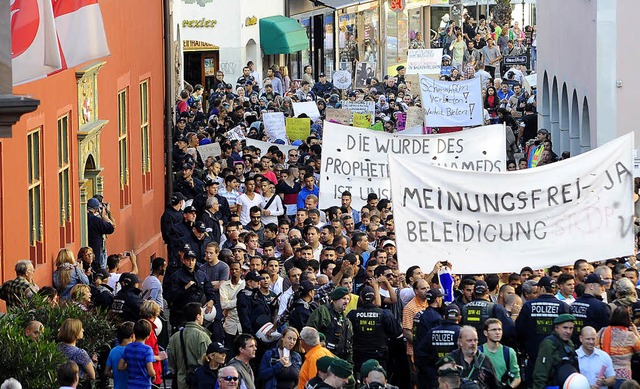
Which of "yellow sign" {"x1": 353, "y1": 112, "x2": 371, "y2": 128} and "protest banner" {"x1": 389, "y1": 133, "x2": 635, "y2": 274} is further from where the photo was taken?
"yellow sign" {"x1": 353, "y1": 112, "x2": 371, "y2": 128}

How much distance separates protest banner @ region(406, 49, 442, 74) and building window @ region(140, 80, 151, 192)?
21.6 m

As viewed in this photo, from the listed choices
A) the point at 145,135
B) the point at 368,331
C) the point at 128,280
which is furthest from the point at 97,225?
the point at 145,135

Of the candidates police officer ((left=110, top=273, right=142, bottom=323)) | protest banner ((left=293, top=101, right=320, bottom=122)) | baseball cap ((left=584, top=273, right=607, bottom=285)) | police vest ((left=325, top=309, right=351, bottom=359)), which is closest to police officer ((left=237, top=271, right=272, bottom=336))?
police officer ((left=110, top=273, right=142, bottom=323))

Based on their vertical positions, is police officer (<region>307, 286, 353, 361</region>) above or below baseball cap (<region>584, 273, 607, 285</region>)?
below

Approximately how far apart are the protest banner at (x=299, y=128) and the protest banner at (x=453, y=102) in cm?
297

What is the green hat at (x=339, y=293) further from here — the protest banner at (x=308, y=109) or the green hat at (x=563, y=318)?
the protest banner at (x=308, y=109)

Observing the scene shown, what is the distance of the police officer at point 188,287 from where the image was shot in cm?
1886

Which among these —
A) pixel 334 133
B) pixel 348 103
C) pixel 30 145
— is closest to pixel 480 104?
pixel 348 103

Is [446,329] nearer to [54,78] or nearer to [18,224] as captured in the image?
[18,224]

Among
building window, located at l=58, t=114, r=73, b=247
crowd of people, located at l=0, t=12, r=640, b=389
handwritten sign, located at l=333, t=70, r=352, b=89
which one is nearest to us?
crowd of people, located at l=0, t=12, r=640, b=389

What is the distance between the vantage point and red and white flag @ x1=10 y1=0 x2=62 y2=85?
1365 centimetres

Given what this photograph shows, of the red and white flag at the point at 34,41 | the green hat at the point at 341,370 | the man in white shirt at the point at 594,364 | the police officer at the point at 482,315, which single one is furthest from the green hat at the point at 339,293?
the red and white flag at the point at 34,41

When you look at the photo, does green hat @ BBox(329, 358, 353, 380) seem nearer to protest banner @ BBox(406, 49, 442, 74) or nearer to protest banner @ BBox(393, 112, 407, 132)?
protest banner @ BBox(393, 112, 407, 132)

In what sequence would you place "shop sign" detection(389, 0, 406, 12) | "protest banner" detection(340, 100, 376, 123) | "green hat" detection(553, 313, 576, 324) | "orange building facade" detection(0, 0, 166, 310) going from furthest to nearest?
"shop sign" detection(389, 0, 406, 12) < "protest banner" detection(340, 100, 376, 123) < "orange building facade" detection(0, 0, 166, 310) < "green hat" detection(553, 313, 576, 324)
